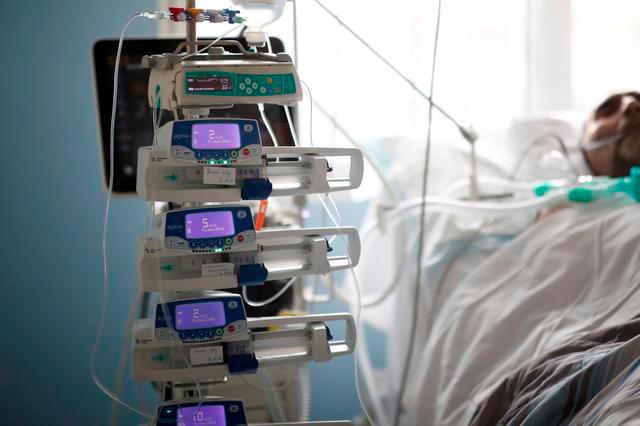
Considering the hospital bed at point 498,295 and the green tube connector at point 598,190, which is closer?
the hospital bed at point 498,295

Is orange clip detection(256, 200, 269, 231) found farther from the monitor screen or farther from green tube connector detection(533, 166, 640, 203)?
green tube connector detection(533, 166, 640, 203)

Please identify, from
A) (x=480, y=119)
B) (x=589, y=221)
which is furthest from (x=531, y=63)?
(x=589, y=221)

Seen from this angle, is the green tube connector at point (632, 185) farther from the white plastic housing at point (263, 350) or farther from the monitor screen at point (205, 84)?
the monitor screen at point (205, 84)

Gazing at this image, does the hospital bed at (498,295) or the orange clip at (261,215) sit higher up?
→ the orange clip at (261,215)

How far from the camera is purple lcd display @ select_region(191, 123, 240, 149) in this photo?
138 centimetres

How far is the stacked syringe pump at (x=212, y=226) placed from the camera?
4.54 feet

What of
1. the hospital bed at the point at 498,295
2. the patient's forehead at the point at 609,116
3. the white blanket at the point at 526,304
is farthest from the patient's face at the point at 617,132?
the white blanket at the point at 526,304

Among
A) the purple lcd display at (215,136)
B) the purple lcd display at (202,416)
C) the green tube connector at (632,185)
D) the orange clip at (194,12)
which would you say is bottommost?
the purple lcd display at (202,416)

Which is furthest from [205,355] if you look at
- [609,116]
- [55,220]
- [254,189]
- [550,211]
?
[609,116]

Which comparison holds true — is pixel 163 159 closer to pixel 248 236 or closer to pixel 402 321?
pixel 248 236

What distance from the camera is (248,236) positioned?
1436 millimetres

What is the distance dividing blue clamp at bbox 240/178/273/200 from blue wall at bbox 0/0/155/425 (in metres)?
1.31

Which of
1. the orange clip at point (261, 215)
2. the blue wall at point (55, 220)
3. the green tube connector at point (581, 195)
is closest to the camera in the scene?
the orange clip at point (261, 215)

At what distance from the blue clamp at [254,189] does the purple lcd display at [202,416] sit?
0.36 m
